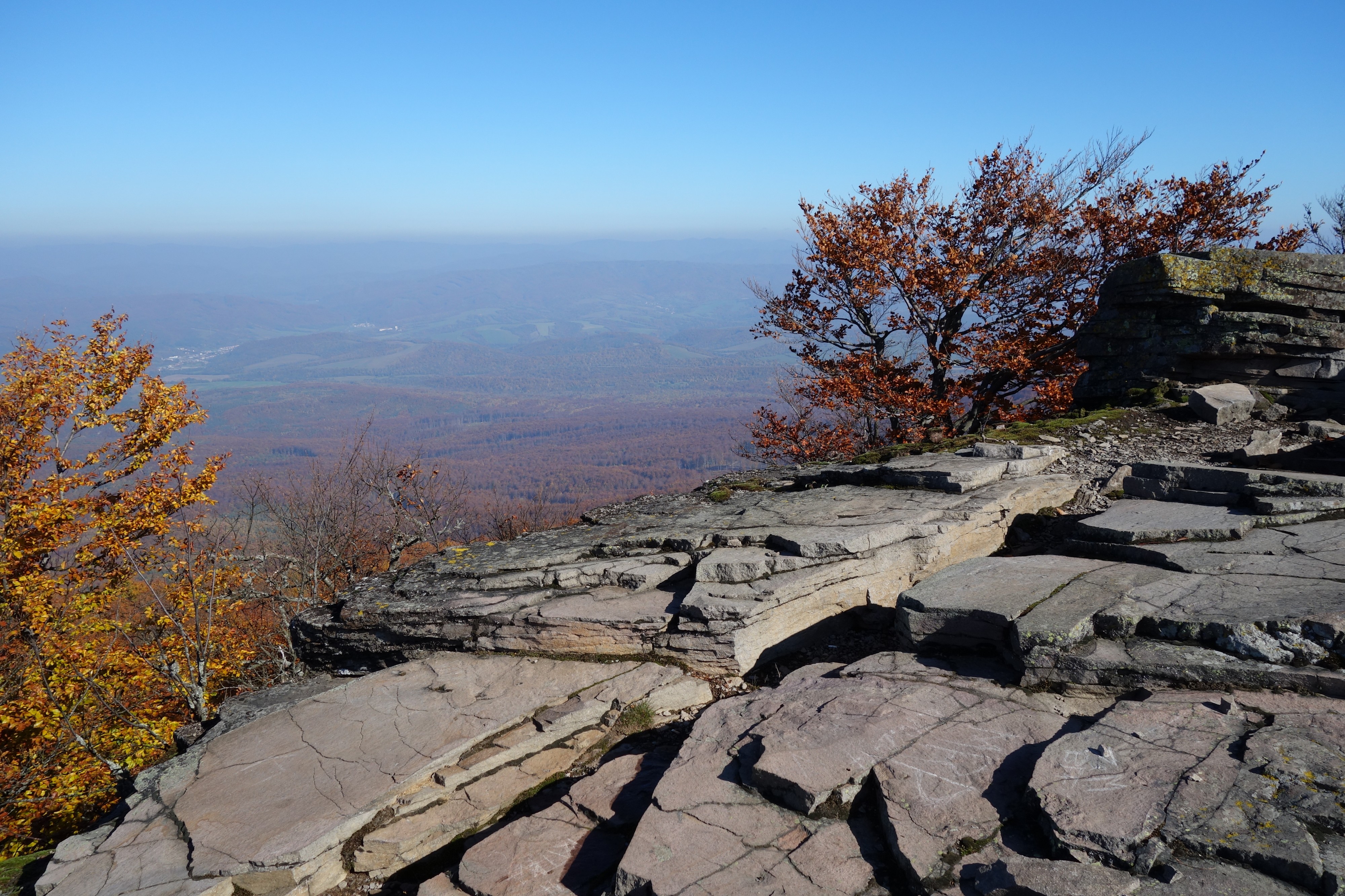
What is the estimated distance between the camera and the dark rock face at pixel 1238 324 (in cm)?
1149

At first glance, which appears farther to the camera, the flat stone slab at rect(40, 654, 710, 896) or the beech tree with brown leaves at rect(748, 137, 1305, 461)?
the beech tree with brown leaves at rect(748, 137, 1305, 461)

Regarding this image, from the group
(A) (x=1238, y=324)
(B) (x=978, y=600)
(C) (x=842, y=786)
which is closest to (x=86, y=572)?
(C) (x=842, y=786)

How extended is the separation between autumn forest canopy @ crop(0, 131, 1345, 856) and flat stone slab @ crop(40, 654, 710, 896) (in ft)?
22.0

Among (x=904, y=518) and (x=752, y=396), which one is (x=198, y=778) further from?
(x=752, y=396)

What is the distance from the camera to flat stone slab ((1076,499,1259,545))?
6.40 metres

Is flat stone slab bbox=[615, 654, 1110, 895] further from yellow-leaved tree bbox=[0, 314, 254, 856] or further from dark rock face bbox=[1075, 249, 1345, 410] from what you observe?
dark rock face bbox=[1075, 249, 1345, 410]

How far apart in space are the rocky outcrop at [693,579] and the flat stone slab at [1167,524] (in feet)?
4.10

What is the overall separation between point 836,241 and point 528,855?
46.6ft

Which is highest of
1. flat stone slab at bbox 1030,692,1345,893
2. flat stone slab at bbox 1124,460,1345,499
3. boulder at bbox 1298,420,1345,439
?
boulder at bbox 1298,420,1345,439

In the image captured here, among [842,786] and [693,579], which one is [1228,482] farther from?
[842,786]

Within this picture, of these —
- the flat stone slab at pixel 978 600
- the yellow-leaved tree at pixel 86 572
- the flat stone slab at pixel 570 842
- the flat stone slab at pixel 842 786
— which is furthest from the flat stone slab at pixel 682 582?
the yellow-leaved tree at pixel 86 572

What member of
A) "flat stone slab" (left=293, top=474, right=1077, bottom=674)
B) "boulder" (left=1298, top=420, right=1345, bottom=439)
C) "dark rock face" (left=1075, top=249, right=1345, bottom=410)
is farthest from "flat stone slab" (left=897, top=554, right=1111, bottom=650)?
"dark rock face" (left=1075, top=249, right=1345, bottom=410)

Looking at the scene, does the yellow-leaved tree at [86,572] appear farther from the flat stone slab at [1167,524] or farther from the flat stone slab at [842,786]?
the flat stone slab at [1167,524]

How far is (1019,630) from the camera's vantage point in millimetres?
5059
